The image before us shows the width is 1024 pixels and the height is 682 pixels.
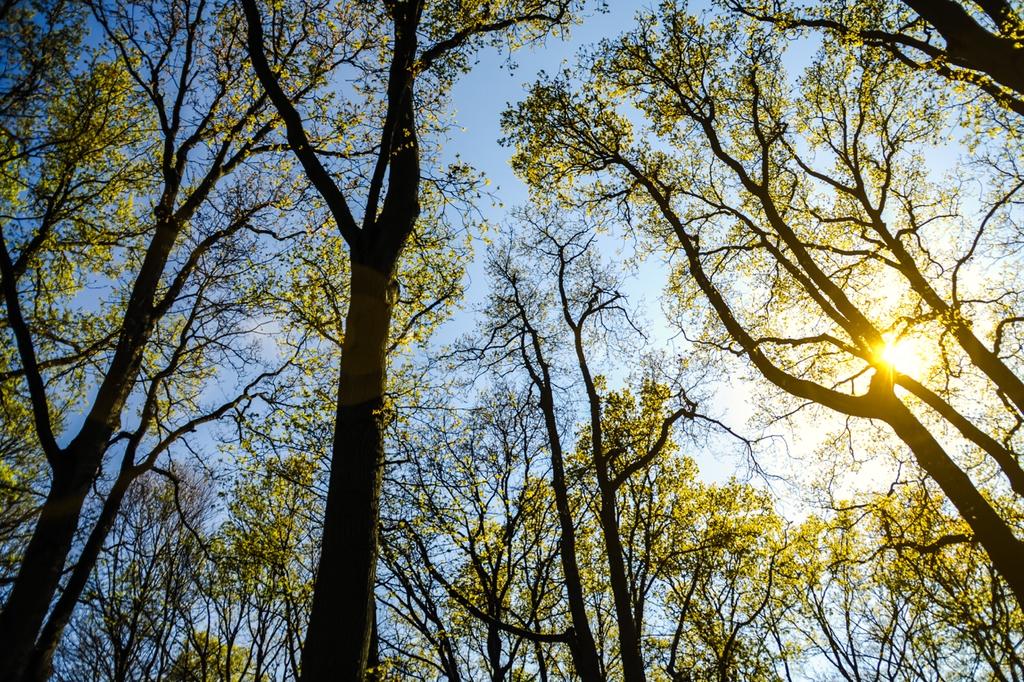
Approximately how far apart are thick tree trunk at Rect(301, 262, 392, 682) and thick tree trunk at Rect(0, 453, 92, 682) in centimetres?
452

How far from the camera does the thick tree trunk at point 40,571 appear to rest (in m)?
5.40

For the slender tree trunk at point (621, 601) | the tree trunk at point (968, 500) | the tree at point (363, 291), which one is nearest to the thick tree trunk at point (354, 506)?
the tree at point (363, 291)

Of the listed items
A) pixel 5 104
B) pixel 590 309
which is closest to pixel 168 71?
pixel 5 104

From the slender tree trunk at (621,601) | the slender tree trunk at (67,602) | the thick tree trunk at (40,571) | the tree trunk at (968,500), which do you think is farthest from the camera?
the slender tree trunk at (621,601)

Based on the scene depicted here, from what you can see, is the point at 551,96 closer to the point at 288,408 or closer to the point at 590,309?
the point at 590,309

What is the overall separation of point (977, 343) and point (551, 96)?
9707mm

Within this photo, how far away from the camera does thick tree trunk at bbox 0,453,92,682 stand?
540 centimetres

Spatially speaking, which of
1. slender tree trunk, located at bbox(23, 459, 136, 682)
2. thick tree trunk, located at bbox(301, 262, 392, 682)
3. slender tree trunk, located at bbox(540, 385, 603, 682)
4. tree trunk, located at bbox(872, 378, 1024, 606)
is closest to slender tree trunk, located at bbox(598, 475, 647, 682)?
slender tree trunk, located at bbox(540, 385, 603, 682)

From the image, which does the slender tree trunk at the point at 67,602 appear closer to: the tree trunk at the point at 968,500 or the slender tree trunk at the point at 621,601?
the slender tree trunk at the point at 621,601

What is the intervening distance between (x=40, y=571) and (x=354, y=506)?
488 centimetres

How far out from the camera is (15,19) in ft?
25.9

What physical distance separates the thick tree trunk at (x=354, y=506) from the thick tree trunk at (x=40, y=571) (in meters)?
4.52

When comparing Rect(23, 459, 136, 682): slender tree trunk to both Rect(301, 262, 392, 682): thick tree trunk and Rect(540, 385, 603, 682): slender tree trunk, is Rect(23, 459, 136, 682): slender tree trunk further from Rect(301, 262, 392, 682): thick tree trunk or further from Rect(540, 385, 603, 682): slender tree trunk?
Rect(540, 385, 603, 682): slender tree trunk

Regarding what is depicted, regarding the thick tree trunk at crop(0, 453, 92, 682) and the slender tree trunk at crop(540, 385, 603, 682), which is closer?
the thick tree trunk at crop(0, 453, 92, 682)
